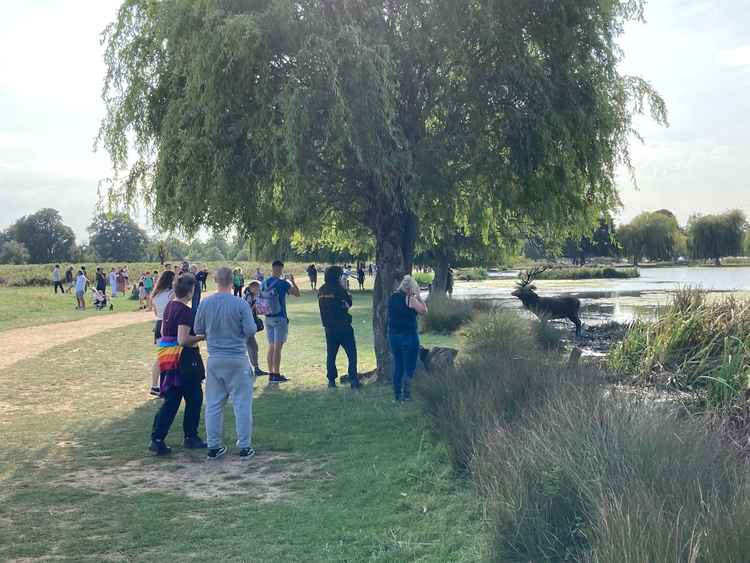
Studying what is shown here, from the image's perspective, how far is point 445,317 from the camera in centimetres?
2298

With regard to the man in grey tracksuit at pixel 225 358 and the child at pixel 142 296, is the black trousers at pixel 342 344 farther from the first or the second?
the child at pixel 142 296

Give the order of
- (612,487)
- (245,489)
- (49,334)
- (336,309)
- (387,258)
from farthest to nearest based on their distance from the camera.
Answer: (49,334) < (387,258) < (336,309) < (245,489) < (612,487)

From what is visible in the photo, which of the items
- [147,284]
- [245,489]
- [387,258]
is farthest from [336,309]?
[147,284]

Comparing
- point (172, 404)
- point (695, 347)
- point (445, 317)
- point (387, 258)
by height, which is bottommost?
point (445, 317)

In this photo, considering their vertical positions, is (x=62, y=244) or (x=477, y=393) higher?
(x=62, y=244)

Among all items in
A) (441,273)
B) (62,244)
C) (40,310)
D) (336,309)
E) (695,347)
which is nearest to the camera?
(695,347)

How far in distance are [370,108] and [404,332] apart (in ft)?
10.9

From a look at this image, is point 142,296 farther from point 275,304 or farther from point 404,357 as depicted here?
point 404,357

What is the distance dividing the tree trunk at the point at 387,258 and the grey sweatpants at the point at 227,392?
211 inches

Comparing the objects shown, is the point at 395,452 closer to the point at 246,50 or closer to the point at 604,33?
the point at 246,50

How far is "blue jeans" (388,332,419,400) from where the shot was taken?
10.7 meters

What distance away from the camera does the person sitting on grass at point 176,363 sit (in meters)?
8.07

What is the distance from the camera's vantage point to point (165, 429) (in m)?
8.11

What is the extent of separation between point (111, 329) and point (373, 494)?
19.2 m
